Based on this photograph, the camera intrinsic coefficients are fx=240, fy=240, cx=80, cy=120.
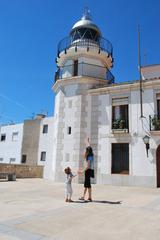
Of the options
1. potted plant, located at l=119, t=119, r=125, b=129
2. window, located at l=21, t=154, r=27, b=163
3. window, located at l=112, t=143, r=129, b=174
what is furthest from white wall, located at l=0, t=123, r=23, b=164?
potted plant, located at l=119, t=119, r=125, b=129

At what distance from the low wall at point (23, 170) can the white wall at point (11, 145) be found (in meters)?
6.89

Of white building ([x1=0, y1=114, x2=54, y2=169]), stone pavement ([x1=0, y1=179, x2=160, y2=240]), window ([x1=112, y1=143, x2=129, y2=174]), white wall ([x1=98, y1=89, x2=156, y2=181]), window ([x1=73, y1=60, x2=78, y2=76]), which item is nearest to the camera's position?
stone pavement ([x1=0, y1=179, x2=160, y2=240])

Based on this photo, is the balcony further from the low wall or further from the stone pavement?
the low wall

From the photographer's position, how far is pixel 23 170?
2078 centimetres

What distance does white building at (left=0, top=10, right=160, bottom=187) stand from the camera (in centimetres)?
1479

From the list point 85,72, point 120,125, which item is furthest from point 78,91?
point 120,125

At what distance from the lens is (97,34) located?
2048 cm

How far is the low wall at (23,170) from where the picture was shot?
19.6 meters

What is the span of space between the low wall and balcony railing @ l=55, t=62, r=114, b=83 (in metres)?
8.09

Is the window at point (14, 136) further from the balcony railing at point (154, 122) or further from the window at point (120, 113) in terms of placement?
the balcony railing at point (154, 122)

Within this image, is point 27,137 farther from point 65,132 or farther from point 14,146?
point 65,132

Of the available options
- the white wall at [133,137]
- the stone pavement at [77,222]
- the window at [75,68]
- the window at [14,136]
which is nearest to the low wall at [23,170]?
the white wall at [133,137]

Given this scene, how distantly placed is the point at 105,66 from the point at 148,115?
6.71 m

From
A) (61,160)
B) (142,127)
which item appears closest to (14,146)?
(61,160)
